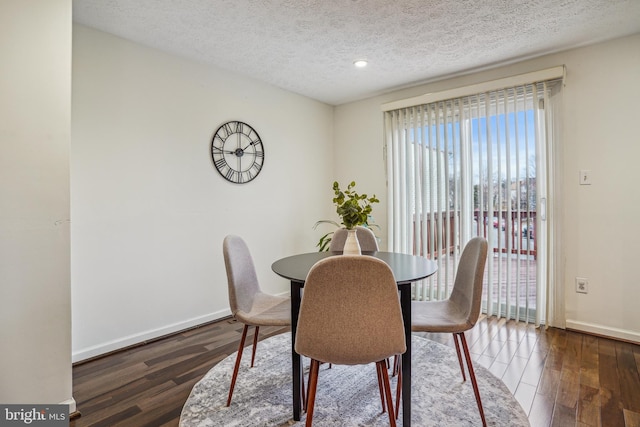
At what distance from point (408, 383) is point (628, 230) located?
2.29 m

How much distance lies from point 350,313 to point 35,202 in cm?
159

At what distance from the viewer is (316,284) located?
4.25ft

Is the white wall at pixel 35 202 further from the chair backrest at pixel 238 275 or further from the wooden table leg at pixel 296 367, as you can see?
the wooden table leg at pixel 296 367

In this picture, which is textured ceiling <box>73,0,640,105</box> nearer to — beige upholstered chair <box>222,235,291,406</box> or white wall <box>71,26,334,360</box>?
white wall <box>71,26,334,360</box>

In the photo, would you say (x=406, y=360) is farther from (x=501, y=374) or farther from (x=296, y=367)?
(x=501, y=374)

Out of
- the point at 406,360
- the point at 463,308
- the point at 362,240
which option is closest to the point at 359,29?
the point at 362,240

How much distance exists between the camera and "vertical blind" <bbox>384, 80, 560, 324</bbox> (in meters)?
2.93

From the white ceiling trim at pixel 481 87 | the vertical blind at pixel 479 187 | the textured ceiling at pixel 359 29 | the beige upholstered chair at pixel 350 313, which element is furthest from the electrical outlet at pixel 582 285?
the beige upholstered chair at pixel 350 313

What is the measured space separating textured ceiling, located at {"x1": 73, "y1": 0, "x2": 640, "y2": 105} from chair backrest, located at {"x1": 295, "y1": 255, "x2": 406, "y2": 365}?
5.69 feet

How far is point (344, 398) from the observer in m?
1.84

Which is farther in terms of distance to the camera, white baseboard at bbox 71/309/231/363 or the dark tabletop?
white baseboard at bbox 71/309/231/363

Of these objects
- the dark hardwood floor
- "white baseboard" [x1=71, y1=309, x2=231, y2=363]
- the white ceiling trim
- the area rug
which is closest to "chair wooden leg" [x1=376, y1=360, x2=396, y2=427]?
the area rug

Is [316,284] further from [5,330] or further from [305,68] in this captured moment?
[305,68]

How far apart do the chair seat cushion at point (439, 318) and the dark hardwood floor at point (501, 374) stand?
0.55 metres
